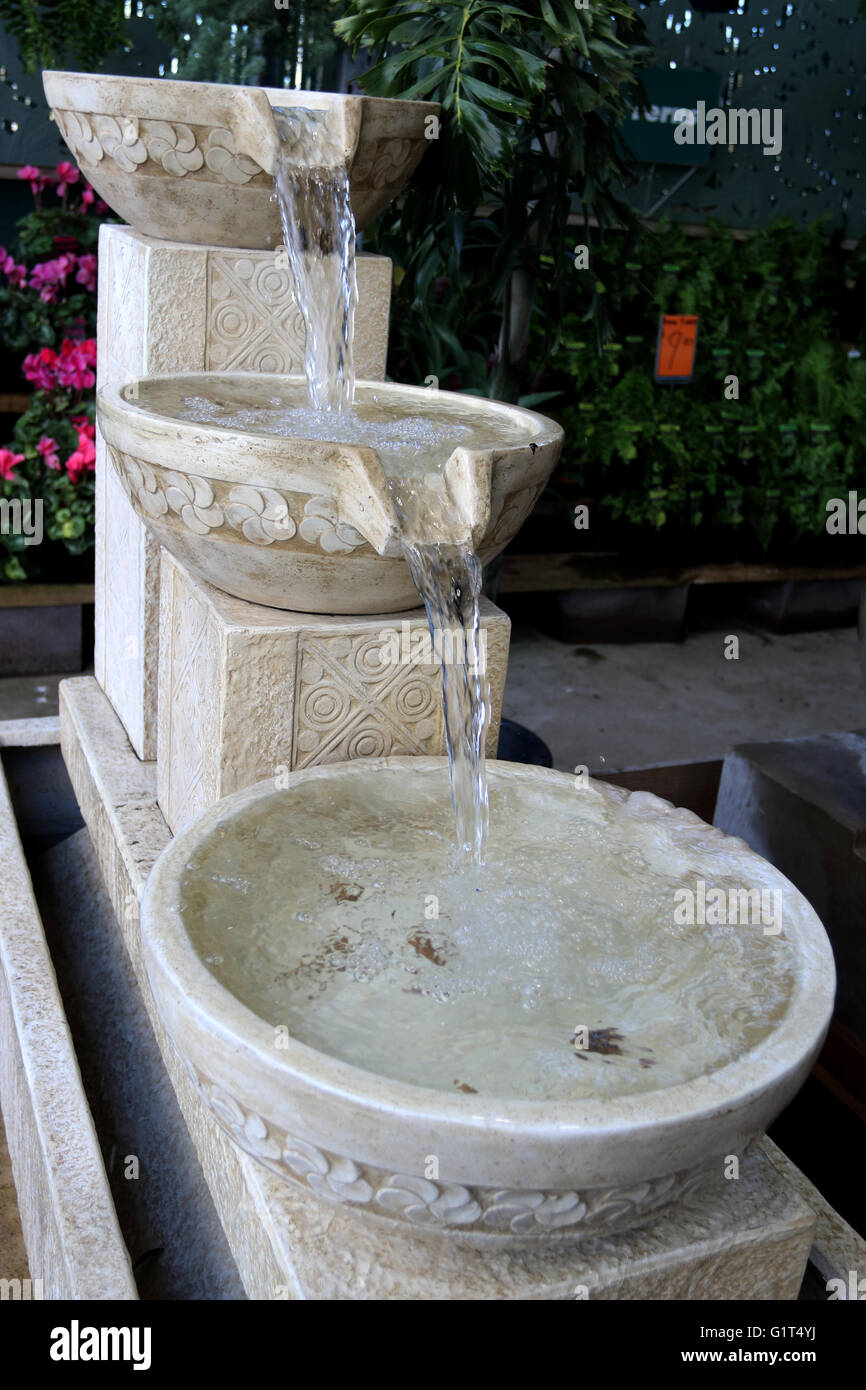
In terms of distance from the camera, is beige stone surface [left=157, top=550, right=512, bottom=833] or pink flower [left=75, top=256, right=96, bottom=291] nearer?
beige stone surface [left=157, top=550, right=512, bottom=833]

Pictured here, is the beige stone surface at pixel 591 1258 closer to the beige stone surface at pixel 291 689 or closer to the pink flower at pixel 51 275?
the beige stone surface at pixel 291 689

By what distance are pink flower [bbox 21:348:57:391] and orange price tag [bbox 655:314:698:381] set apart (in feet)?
7.59

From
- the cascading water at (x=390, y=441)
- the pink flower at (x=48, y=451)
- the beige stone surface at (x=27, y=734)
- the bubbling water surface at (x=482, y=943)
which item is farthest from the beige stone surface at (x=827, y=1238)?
the pink flower at (x=48, y=451)

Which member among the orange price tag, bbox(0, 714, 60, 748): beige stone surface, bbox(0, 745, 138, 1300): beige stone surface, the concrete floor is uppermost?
the orange price tag

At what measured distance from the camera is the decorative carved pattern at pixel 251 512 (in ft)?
5.59

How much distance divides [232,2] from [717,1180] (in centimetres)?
469

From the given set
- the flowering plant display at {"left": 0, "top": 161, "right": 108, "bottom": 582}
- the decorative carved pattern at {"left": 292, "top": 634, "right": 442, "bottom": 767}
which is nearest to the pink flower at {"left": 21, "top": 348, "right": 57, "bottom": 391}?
the flowering plant display at {"left": 0, "top": 161, "right": 108, "bottom": 582}

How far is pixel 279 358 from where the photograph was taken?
2441 mm

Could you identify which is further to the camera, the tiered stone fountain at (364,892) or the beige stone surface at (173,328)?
the beige stone surface at (173,328)

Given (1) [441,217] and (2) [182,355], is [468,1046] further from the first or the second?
(1) [441,217]

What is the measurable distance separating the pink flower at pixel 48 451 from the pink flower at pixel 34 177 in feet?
3.50

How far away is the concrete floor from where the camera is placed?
4340 millimetres

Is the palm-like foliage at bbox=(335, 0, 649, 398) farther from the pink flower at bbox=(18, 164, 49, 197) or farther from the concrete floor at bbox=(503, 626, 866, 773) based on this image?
the pink flower at bbox=(18, 164, 49, 197)
